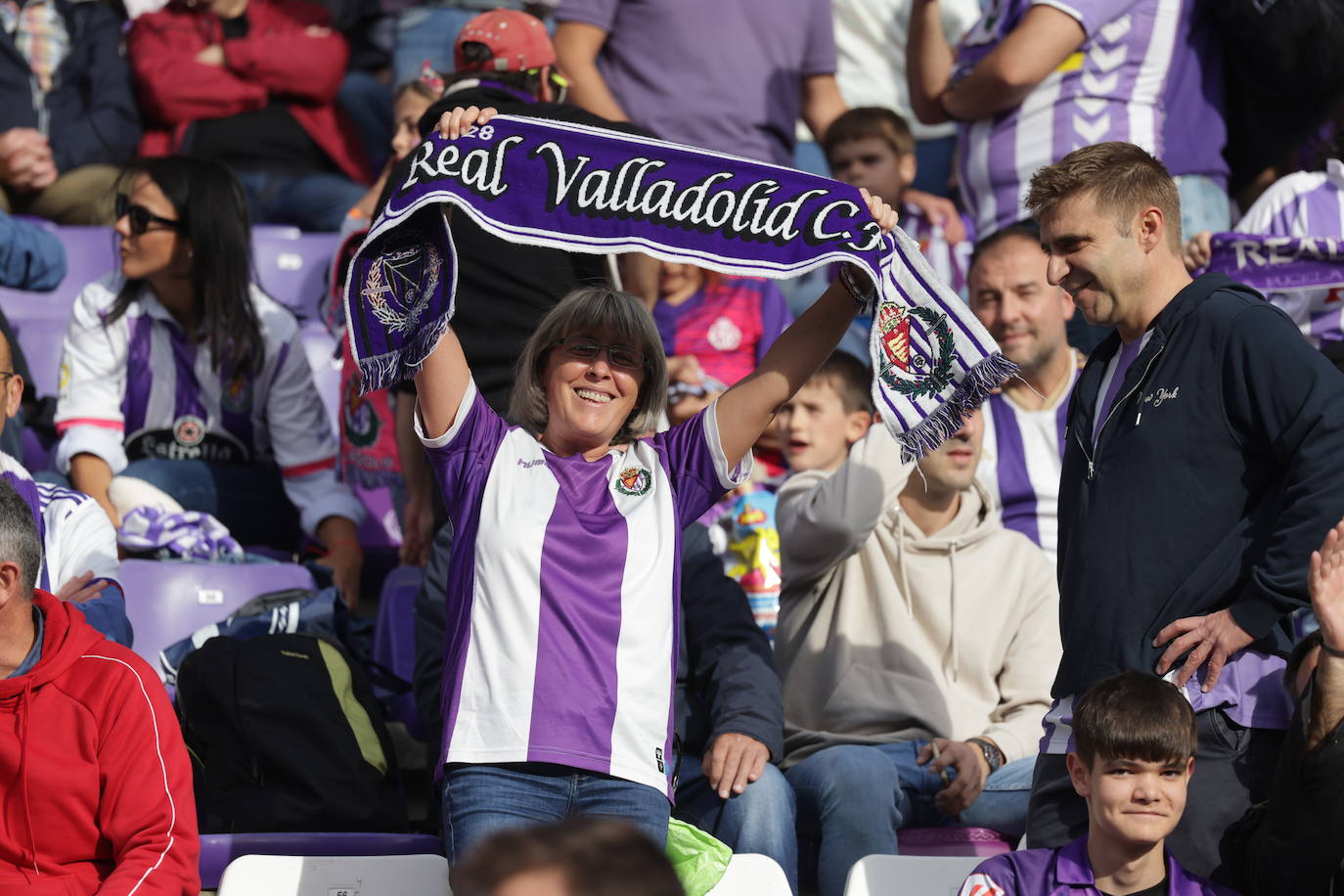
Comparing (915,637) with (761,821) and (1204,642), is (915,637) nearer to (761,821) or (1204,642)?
(761,821)

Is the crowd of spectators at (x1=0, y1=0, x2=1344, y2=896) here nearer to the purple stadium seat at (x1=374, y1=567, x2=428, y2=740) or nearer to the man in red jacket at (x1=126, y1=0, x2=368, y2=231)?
the purple stadium seat at (x1=374, y1=567, x2=428, y2=740)

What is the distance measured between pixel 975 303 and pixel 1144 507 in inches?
76.0

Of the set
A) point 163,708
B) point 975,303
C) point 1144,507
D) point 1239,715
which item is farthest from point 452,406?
point 975,303

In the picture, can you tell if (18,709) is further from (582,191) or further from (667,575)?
(582,191)

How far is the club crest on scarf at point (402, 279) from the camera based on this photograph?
Result: 3209 millimetres

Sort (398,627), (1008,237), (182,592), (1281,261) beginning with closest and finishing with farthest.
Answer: (182,592), (398,627), (1281,261), (1008,237)

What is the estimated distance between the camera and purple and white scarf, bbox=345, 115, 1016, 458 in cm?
318

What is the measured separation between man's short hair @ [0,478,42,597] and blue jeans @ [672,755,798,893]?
141 cm

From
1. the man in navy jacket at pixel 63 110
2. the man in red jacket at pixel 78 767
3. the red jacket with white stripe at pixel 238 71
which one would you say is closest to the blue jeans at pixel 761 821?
the man in red jacket at pixel 78 767

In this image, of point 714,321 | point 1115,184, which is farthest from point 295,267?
point 1115,184

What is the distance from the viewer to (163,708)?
297 centimetres

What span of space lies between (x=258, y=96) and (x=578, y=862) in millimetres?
6202

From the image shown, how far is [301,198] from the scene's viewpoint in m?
6.99

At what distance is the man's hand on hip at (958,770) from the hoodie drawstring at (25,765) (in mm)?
1865
